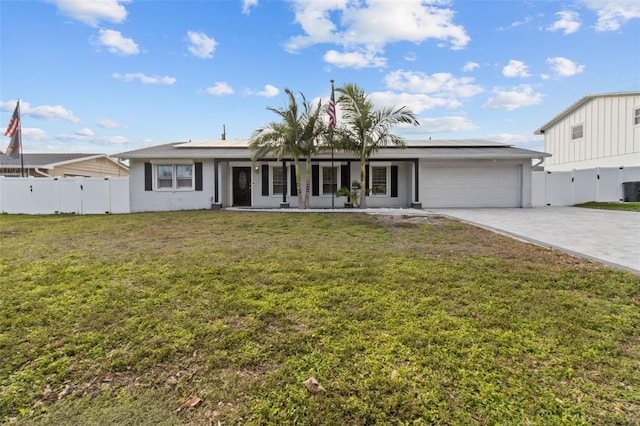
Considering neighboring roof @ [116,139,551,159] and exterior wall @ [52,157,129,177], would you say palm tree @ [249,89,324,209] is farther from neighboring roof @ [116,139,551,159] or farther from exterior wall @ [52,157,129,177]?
exterior wall @ [52,157,129,177]

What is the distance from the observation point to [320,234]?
774cm

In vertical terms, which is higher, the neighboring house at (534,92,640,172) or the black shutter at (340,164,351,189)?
the neighboring house at (534,92,640,172)

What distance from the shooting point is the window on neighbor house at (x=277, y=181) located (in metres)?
15.3

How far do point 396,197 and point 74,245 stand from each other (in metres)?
12.5

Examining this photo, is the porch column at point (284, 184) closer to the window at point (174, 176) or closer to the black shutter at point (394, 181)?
the window at point (174, 176)

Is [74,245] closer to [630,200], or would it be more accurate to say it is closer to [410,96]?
[410,96]

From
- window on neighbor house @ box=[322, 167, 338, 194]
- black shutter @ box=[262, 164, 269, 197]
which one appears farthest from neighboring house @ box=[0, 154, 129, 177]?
window on neighbor house @ box=[322, 167, 338, 194]

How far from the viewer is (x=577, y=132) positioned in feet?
65.6

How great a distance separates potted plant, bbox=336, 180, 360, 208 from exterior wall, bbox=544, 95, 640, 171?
14.4m

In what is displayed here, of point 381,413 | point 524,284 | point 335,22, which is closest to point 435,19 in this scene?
point 335,22

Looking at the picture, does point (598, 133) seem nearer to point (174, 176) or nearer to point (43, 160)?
point (174, 176)

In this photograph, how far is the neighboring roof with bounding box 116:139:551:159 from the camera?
14.3 m

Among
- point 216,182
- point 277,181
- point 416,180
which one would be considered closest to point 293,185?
point 277,181

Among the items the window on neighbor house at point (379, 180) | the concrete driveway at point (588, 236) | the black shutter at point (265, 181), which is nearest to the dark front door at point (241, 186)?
the black shutter at point (265, 181)
